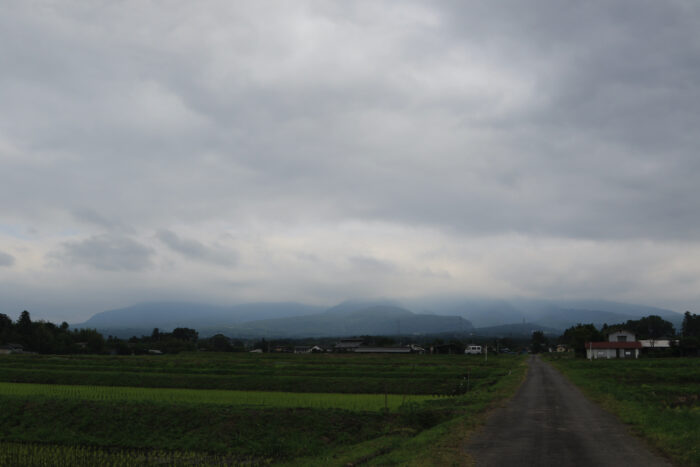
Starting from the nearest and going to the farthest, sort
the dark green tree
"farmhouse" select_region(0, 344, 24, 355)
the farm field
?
the farm field < "farmhouse" select_region(0, 344, 24, 355) < the dark green tree

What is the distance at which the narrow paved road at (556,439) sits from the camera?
13859 millimetres

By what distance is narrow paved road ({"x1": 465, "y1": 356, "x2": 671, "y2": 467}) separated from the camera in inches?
546

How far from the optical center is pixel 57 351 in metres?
106

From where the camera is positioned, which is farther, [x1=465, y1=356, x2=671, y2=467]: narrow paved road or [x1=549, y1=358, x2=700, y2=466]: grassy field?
[x1=549, y1=358, x2=700, y2=466]: grassy field

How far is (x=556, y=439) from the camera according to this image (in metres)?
16.8

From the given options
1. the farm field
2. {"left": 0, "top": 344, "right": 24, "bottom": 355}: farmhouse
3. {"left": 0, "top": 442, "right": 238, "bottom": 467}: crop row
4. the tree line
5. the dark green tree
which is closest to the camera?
the farm field

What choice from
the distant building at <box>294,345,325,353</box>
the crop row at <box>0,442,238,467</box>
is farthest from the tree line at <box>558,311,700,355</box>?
the crop row at <box>0,442,238,467</box>

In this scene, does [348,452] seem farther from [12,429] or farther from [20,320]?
[20,320]

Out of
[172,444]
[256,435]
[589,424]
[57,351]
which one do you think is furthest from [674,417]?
[57,351]

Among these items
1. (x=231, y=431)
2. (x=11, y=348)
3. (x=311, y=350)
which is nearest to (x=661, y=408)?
(x=231, y=431)

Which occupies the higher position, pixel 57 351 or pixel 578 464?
pixel 578 464

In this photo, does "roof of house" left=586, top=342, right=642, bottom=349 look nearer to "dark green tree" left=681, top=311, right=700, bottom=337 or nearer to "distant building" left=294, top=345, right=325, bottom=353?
"distant building" left=294, top=345, right=325, bottom=353

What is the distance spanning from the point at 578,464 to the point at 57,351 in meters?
115

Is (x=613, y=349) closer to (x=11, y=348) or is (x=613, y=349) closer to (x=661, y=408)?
(x=661, y=408)
